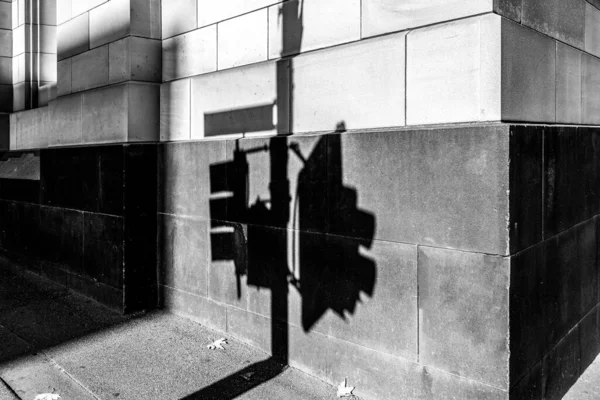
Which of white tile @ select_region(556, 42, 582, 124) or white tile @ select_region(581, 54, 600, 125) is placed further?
white tile @ select_region(581, 54, 600, 125)

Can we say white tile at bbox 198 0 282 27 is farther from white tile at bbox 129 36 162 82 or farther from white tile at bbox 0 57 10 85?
white tile at bbox 0 57 10 85

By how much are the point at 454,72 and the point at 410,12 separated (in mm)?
757

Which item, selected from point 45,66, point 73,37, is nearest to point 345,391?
point 73,37

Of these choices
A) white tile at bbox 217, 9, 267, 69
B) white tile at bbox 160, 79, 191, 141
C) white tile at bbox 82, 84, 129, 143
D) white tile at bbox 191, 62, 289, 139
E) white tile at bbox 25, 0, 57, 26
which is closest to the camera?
white tile at bbox 191, 62, 289, 139

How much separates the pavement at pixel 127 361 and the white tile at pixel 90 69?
11.3 ft

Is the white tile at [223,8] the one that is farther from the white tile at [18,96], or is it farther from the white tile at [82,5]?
the white tile at [18,96]

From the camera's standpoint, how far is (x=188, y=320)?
7.60 m

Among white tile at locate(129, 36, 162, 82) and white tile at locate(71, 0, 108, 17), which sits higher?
white tile at locate(71, 0, 108, 17)

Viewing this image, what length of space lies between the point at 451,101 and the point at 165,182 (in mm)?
4651

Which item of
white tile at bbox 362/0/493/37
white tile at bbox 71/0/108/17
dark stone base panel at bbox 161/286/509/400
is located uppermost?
white tile at bbox 71/0/108/17

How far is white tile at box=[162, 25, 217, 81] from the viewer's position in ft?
23.9

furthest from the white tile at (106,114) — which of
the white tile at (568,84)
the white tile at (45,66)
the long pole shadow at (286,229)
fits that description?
the white tile at (568,84)

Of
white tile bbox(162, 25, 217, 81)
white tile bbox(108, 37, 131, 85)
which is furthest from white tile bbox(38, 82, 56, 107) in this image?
white tile bbox(162, 25, 217, 81)

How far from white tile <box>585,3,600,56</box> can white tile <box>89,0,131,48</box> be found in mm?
5775
